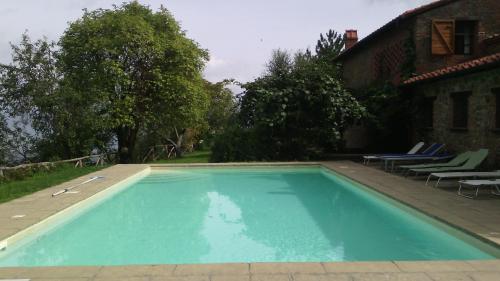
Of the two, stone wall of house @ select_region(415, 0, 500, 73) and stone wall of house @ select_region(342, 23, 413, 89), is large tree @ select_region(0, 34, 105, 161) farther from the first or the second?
stone wall of house @ select_region(415, 0, 500, 73)

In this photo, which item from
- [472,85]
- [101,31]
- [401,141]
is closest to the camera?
[472,85]

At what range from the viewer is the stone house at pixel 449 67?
12.9 meters

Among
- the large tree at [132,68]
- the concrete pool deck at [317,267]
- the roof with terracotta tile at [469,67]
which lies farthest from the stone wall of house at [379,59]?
the concrete pool deck at [317,267]

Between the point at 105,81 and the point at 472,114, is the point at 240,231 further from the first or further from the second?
the point at 105,81

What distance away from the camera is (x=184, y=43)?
2242 cm

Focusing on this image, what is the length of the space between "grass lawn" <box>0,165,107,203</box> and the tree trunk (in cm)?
683

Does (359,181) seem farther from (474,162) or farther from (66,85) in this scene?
(66,85)

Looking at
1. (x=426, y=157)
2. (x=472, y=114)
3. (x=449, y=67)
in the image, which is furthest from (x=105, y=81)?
(x=472, y=114)

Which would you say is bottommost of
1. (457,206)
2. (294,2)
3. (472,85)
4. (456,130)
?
(457,206)

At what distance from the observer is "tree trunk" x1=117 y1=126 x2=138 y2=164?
76.3ft

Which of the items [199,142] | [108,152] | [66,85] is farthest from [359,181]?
[199,142]

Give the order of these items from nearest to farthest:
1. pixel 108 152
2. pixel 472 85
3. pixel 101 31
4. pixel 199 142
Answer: pixel 472 85 < pixel 101 31 < pixel 108 152 < pixel 199 142

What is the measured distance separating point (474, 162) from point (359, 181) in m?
2.97

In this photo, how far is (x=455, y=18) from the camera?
17.3 m
